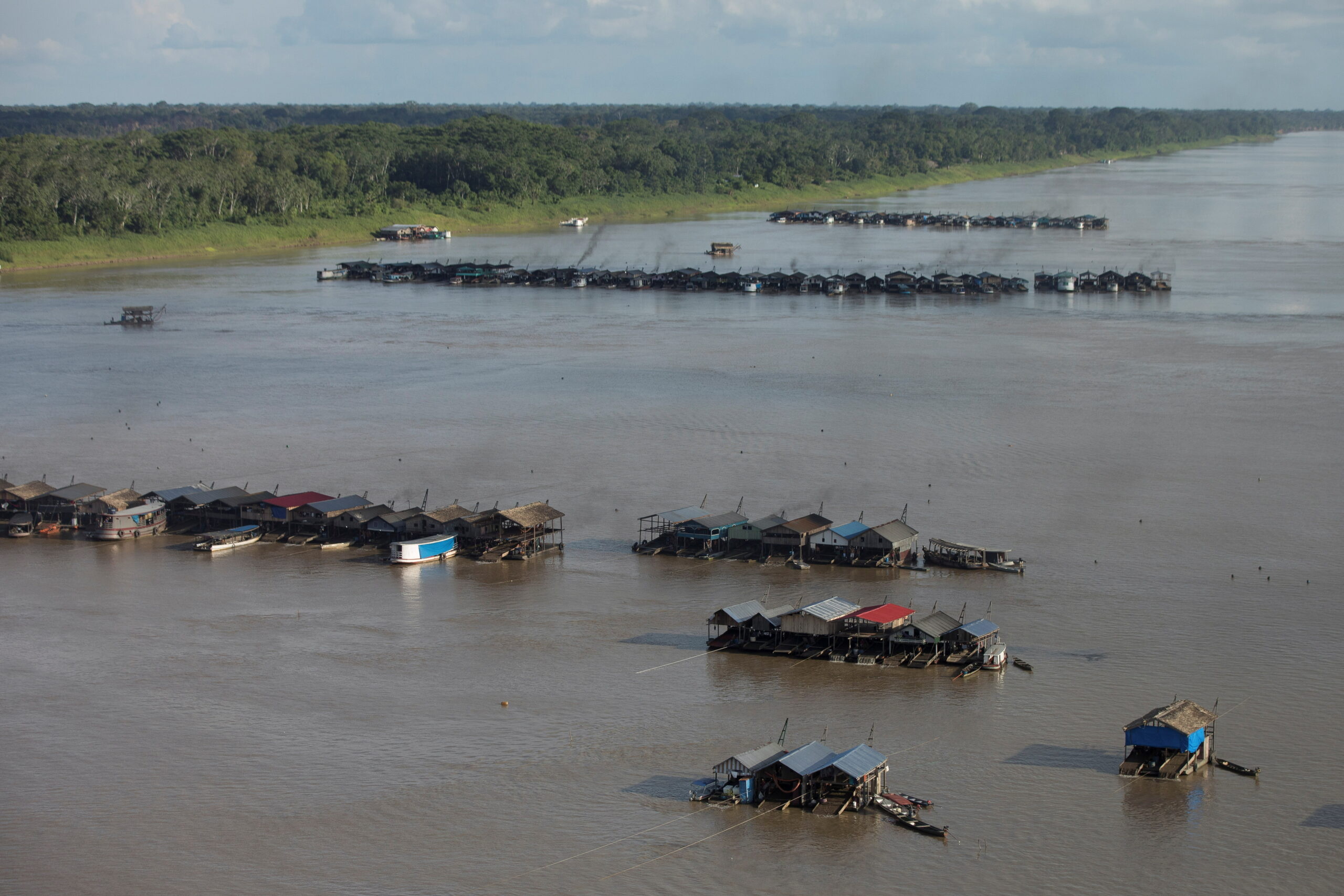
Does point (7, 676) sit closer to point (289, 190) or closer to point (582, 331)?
point (582, 331)

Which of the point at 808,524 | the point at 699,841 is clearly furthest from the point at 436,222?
the point at 699,841

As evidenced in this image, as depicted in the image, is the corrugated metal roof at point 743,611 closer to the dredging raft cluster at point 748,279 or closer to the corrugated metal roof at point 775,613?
the corrugated metal roof at point 775,613

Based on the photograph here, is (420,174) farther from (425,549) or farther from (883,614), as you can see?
(883,614)

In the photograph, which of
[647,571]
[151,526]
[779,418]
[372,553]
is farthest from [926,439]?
[151,526]

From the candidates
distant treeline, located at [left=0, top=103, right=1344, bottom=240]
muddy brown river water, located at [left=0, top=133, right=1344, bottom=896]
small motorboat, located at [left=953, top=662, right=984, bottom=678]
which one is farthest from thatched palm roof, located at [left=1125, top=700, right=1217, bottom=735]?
distant treeline, located at [left=0, top=103, right=1344, bottom=240]

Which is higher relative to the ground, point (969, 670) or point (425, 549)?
point (425, 549)

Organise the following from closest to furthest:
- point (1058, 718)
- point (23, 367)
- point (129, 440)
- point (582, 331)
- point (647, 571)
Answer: point (1058, 718) → point (647, 571) → point (129, 440) → point (23, 367) → point (582, 331)
